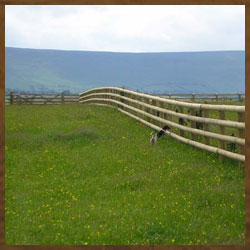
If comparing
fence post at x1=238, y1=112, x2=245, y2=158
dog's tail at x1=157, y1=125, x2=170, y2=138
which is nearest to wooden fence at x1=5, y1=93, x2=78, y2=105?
dog's tail at x1=157, y1=125, x2=170, y2=138

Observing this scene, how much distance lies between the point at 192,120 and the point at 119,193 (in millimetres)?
5176

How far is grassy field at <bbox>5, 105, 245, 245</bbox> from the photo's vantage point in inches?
297

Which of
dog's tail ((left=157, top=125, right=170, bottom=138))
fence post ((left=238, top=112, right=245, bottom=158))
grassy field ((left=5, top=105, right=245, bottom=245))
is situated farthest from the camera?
dog's tail ((left=157, top=125, right=170, bottom=138))

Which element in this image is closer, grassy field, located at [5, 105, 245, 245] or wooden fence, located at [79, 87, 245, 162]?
grassy field, located at [5, 105, 245, 245]

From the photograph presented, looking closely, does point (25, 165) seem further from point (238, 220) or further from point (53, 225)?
point (238, 220)

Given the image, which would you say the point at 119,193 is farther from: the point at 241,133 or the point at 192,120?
the point at 192,120

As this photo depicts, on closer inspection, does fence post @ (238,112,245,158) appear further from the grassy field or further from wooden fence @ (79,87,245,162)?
A: the grassy field

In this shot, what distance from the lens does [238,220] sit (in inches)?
316

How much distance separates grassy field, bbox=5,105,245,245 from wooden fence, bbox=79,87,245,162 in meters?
0.42

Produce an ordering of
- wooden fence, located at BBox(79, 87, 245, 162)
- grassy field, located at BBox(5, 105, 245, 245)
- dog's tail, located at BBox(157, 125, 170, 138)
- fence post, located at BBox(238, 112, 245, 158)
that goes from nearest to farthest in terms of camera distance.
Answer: grassy field, located at BBox(5, 105, 245, 245)
fence post, located at BBox(238, 112, 245, 158)
wooden fence, located at BBox(79, 87, 245, 162)
dog's tail, located at BBox(157, 125, 170, 138)

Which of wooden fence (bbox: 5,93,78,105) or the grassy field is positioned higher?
wooden fence (bbox: 5,93,78,105)

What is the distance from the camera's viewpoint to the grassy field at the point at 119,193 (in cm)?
754
